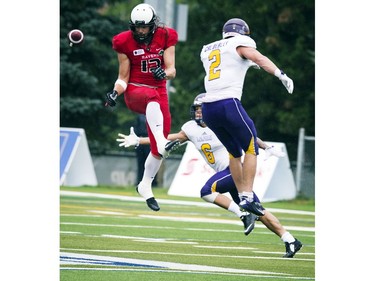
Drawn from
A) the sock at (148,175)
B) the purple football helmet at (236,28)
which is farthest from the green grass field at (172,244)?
the purple football helmet at (236,28)

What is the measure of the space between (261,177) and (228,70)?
10.1 m

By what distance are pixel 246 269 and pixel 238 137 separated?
1.24m

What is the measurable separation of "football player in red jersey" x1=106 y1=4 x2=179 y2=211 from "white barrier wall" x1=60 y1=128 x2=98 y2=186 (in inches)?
450

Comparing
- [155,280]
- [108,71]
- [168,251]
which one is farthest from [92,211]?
[108,71]

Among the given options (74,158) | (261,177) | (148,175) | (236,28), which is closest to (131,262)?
(148,175)

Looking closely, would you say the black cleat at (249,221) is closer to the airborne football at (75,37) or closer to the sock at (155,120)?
the sock at (155,120)

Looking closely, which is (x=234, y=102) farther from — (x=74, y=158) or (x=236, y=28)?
(x=74, y=158)

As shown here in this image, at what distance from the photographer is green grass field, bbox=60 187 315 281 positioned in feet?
31.2

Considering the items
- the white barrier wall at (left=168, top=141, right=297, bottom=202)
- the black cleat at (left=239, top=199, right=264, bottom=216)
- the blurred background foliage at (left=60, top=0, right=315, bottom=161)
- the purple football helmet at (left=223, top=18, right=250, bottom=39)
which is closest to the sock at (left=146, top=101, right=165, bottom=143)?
the purple football helmet at (left=223, top=18, right=250, bottom=39)

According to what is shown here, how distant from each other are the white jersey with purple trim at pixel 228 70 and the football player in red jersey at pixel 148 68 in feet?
1.42

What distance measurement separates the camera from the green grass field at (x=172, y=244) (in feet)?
31.2

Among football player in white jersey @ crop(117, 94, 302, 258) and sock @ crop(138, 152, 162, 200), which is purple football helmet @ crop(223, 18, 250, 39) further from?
sock @ crop(138, 152, 162, 200)
